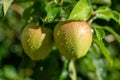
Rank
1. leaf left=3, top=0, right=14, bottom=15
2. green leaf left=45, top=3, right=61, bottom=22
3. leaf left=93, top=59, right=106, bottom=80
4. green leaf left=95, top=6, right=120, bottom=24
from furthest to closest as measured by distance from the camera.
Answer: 1. leaf left=93, top=59, right=106, bottom=80
2. green leaf left=95, top=6, right=120, bottom=24
3. green leaf left=45, top=3, right=61, bottom=22
4. leaf left=3, top=0, right=14, bottom=15

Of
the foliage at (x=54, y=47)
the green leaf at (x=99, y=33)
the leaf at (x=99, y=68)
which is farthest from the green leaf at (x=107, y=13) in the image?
the leaf at (x=99, y=68)

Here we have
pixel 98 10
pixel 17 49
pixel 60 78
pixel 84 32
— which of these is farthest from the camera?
pixel 17 49

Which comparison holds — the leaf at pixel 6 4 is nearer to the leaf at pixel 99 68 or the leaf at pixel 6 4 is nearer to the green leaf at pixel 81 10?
the green leaf at pixel 81 10

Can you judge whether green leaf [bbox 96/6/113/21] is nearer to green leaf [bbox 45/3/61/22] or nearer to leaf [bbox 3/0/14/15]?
green leaf [bbox 45/3/61/22]

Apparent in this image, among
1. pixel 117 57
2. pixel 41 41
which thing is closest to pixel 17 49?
pixel 117 57

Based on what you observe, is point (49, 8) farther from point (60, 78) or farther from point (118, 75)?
point (118, 75)

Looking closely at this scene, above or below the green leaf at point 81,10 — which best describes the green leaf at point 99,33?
below

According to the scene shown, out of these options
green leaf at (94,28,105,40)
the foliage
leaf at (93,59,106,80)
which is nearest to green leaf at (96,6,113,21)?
the foliage
